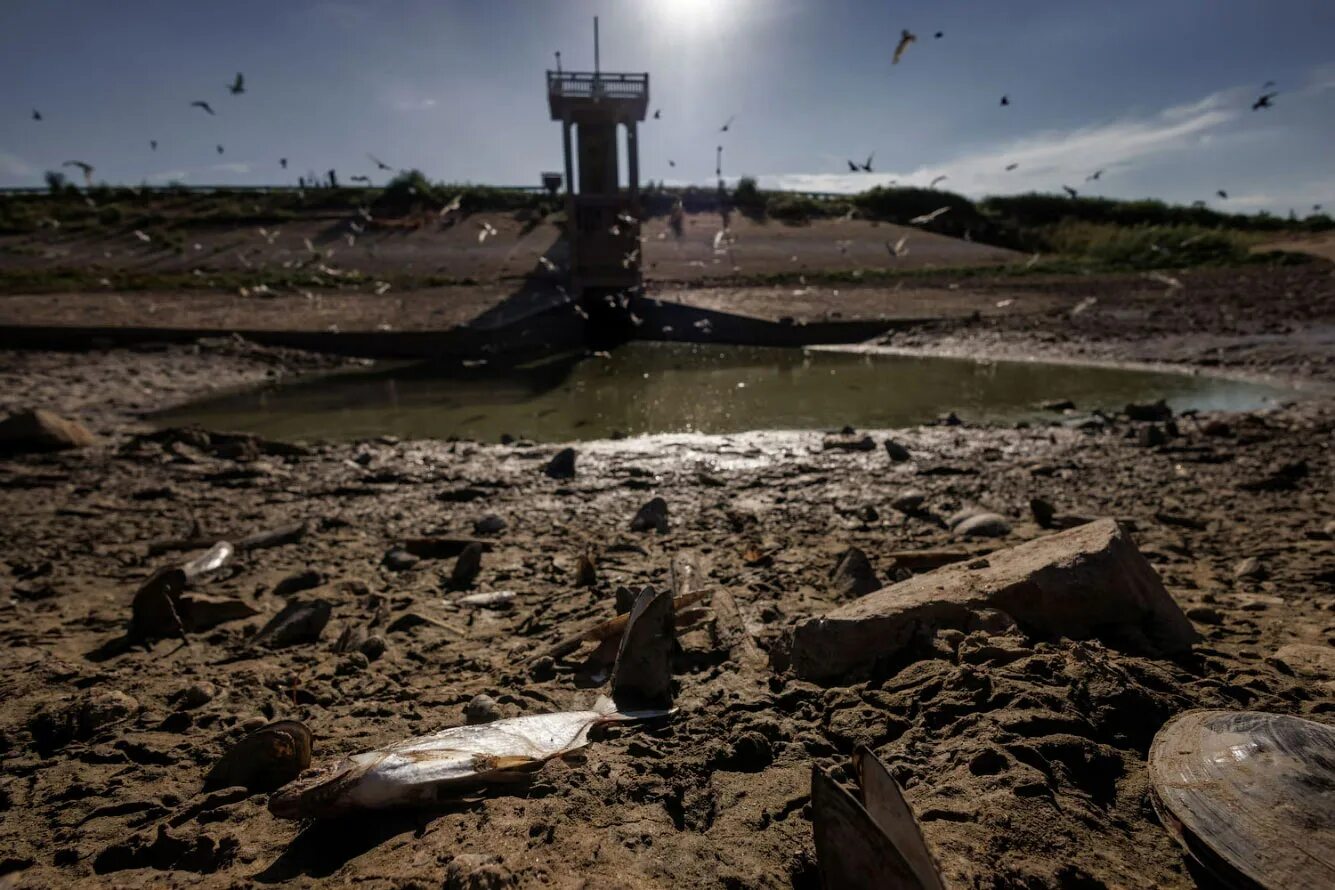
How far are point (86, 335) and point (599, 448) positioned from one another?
14.9 meters

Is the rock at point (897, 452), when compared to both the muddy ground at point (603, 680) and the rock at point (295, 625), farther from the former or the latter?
the rock at point (295, 625)

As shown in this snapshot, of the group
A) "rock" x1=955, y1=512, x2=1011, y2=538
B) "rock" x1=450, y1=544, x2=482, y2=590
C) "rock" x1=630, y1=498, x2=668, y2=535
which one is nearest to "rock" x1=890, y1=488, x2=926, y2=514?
"rock" x1=955, y1=512, x2=1011, y2=538

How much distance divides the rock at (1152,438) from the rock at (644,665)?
21.6 ft

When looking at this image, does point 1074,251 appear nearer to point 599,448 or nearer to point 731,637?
point 599,448

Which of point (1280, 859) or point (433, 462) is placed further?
point (433, 462)

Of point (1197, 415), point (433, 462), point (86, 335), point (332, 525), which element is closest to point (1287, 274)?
point (1197, 415)

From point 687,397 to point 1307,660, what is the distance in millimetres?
10139

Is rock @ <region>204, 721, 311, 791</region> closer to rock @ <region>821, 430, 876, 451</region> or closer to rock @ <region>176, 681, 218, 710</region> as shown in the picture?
rock @ <region>176, 681, 218, 710</region>

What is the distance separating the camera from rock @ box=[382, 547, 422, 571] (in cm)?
452

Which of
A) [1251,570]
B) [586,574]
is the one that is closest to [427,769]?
[586,574]

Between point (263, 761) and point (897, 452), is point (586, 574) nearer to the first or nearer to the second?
point (263, 761)

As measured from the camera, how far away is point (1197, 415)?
8.41 m

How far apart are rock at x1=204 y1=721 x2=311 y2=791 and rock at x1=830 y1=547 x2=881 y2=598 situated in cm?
253

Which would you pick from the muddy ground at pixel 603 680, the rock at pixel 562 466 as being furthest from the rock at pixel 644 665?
the rock at pixel 562 466
